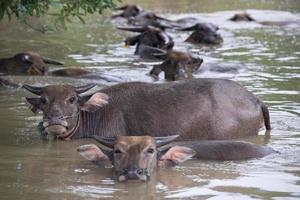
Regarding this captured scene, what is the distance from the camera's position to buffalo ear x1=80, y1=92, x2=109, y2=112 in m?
9.03

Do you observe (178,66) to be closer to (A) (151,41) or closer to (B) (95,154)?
(A) (151,41)

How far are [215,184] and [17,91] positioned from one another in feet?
18.9

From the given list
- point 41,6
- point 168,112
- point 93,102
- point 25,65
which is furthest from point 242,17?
point 93,102

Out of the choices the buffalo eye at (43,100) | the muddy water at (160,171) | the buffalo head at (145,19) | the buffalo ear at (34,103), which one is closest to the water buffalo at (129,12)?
the buffalo head at (145,19)

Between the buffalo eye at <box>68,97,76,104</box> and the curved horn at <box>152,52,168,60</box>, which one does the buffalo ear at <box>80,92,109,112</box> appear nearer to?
the buffalo eye at <box>68,97,76,104</box>

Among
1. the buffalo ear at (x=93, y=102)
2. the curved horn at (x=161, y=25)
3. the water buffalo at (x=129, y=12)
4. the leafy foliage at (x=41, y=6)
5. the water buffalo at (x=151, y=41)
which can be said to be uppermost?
the leafy foliage at (x=41, y=6)

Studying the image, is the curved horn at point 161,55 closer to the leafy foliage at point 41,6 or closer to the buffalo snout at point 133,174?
the leafy foliage at point 41,6

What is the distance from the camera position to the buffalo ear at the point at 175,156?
7.67 meters

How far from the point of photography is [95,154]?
7.68m

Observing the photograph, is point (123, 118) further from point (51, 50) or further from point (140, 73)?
point (51, 50)

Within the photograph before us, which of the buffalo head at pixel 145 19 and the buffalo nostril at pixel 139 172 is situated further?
the buffalo head at pixel 145 19

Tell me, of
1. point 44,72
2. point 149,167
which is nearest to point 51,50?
point 44,72

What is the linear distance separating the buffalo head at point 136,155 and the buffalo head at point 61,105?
39.2 inches

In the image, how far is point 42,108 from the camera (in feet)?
28.5
